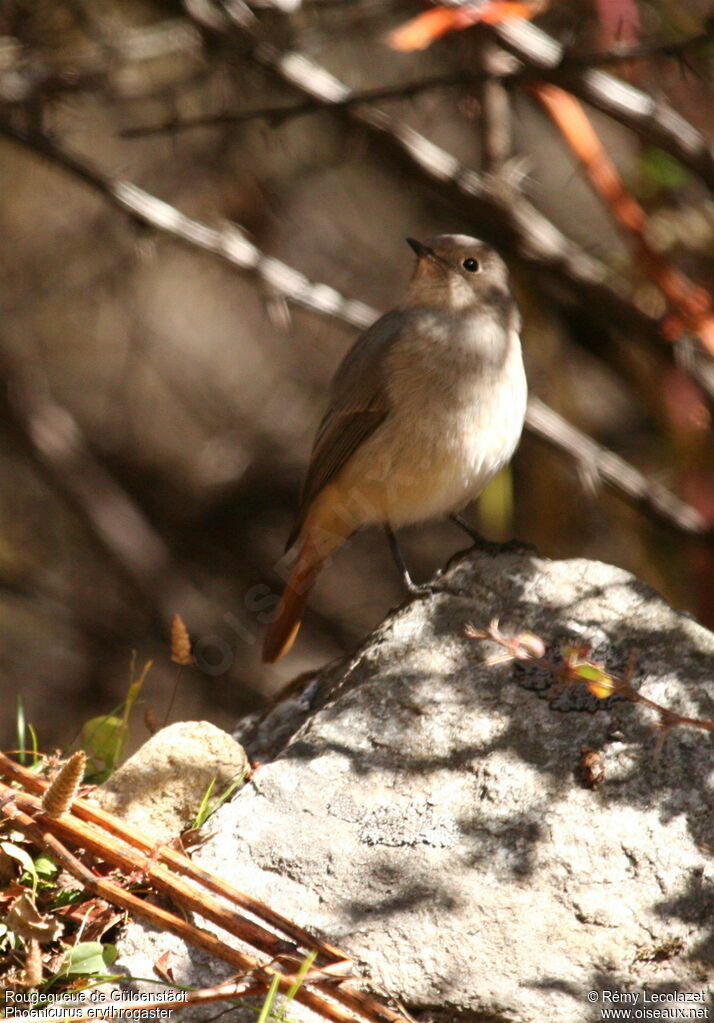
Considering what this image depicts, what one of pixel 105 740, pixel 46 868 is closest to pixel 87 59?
pixel 105 740

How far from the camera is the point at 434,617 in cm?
354

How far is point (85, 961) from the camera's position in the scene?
259 centimetres

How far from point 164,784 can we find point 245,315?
5048mm

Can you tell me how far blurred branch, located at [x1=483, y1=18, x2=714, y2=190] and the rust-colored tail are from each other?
71.0 inches

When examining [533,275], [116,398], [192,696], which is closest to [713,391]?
[533,275]

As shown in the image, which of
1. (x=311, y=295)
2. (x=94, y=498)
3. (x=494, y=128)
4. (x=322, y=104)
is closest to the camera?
(x=322, y=104)

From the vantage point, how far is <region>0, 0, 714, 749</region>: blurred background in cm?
511

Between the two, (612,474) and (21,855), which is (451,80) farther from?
(21,855)

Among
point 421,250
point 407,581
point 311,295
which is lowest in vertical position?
point 407,581

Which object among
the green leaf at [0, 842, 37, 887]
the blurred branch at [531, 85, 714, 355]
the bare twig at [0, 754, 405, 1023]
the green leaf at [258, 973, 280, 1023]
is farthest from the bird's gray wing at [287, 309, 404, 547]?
the green leaf at [258, 973, 280, 1023]

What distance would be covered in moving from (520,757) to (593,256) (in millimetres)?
3649

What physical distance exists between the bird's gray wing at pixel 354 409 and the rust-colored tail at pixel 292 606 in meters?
0.12

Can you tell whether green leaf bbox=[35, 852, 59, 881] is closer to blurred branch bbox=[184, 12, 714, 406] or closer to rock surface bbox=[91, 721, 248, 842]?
Result: rock surface bbox=[91, 721, 248, 842]

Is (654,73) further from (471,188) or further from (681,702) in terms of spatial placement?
(681,702)
